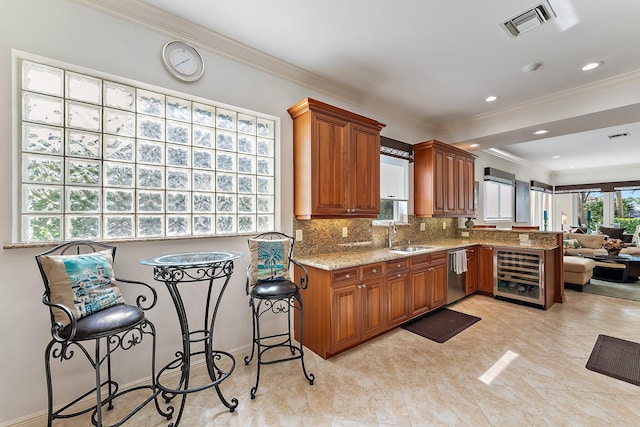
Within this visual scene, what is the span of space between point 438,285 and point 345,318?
1.74 metres

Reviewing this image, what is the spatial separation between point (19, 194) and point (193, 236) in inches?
42.5

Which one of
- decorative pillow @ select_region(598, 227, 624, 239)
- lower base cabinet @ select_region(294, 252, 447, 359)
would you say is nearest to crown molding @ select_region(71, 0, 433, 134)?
lower base cabinet @ select_region(294, 252, 447, 359)

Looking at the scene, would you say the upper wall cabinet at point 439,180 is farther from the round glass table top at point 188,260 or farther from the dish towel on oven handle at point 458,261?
the round glass table top at point 188,260

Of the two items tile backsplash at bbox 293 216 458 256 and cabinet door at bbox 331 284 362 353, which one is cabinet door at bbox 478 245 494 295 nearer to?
tile backsplash at bbox 293 216 458 256

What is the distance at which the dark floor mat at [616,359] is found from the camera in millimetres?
2277

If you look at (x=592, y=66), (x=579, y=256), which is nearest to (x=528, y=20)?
(x=592, y=66)

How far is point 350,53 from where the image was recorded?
2.67 metres

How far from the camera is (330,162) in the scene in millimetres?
2877

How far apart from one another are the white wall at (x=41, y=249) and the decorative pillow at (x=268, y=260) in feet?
1.10

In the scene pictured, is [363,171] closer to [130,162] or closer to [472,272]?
[130,162]

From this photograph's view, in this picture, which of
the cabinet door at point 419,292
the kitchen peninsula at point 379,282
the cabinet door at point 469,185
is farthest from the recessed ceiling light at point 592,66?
the cabinet door at point 419,292

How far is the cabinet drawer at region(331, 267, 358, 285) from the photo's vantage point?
2498mm

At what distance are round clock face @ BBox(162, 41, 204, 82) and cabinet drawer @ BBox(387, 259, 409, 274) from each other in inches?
103

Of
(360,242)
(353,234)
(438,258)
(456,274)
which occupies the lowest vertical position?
(456,274)
